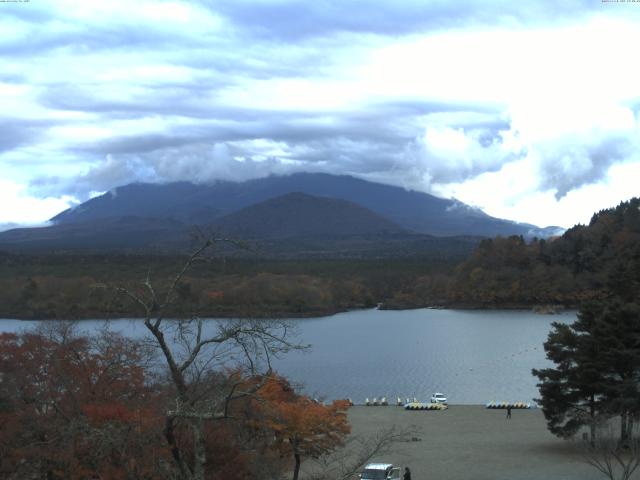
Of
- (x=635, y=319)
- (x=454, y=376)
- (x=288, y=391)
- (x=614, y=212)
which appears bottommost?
(x=454, y=376)

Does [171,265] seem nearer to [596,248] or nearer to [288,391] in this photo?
[596,248]

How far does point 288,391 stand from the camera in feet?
73.5

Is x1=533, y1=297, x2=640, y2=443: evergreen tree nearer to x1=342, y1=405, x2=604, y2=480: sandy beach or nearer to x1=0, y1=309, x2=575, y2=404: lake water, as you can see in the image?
x1=342, y1=405, x2=604, y2=480: sandy beach

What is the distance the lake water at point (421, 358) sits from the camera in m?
42.5

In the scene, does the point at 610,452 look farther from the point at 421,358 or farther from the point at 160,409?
the point at 421,358

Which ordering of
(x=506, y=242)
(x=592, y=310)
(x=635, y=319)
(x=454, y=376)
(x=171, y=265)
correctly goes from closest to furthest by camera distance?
1. (x=635, y=319)
2. (x=592, y=310)
3. (x=454, y=376)
4. (x=171, y=265)
5. (x=506, y=242)

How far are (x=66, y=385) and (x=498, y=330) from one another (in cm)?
6149

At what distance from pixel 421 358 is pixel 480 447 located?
30529 mm

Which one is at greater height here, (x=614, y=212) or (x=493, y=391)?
(x=614, y=212)

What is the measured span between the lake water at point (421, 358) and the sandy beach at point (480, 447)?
519 cm

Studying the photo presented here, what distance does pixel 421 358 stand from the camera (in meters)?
55.5

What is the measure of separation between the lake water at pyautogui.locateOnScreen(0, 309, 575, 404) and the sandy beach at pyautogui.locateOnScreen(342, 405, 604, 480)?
204 inches

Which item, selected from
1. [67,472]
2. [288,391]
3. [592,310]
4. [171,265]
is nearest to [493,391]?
[592,310]

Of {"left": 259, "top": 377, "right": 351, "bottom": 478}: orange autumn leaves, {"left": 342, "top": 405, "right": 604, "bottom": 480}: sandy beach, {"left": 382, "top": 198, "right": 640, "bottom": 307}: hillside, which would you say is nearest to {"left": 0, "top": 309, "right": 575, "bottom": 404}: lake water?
{"left": 342, "top": 405, "right": 604, "bottom": 480}: sandy beach
